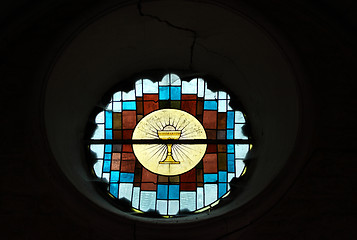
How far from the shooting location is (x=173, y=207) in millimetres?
4320

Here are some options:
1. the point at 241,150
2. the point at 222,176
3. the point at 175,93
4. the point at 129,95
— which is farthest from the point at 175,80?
the point at 222,176

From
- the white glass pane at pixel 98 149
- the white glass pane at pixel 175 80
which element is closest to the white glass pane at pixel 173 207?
the white glass pane at pixel 98 149

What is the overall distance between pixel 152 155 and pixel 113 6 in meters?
1.82

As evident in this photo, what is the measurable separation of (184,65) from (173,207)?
168 cm

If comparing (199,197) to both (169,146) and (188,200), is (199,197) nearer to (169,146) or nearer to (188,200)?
(188,200)

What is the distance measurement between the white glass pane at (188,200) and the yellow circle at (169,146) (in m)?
0.28
